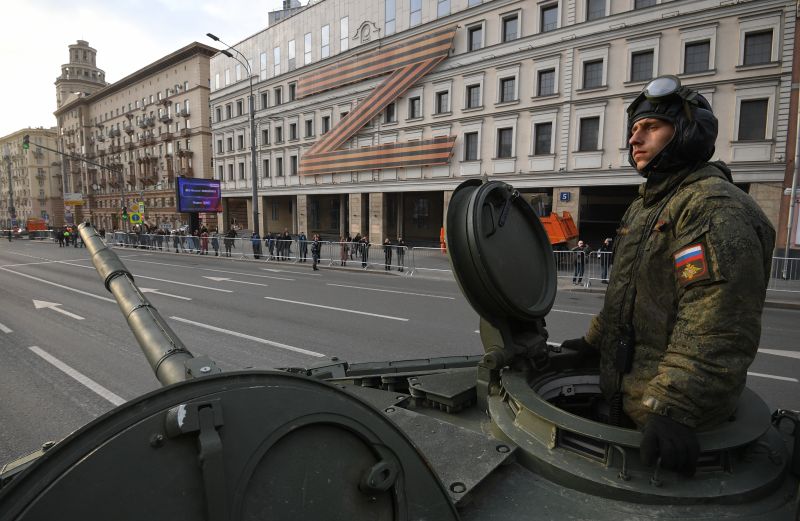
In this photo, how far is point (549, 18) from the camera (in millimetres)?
22453

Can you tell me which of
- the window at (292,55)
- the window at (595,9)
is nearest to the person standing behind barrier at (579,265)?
the window at (595,9)

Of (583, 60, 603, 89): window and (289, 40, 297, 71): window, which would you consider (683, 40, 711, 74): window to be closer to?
(583, 60, 603, 89): window

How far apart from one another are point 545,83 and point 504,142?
139 inches

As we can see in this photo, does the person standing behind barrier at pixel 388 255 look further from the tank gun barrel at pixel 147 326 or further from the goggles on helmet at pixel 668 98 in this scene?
the goggles on helmet at pixel 668 98

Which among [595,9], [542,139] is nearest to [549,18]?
[595,9]

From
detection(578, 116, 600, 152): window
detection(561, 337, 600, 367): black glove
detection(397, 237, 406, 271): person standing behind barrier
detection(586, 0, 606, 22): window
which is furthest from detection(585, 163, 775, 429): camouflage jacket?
detection(586, 0, 606, 22): window

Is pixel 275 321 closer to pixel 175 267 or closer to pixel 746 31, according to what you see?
pixel 175 267

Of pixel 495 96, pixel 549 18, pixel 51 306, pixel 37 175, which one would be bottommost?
pixel 51 306

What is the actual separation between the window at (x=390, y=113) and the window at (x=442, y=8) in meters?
5.82

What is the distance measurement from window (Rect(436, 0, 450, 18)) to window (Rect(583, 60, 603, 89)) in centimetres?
907

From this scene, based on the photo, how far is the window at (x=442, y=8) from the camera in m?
25.7

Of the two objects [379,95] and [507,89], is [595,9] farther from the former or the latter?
[379,95]

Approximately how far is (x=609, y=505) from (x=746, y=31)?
922 inches

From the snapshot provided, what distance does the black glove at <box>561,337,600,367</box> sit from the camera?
2.28 meters
